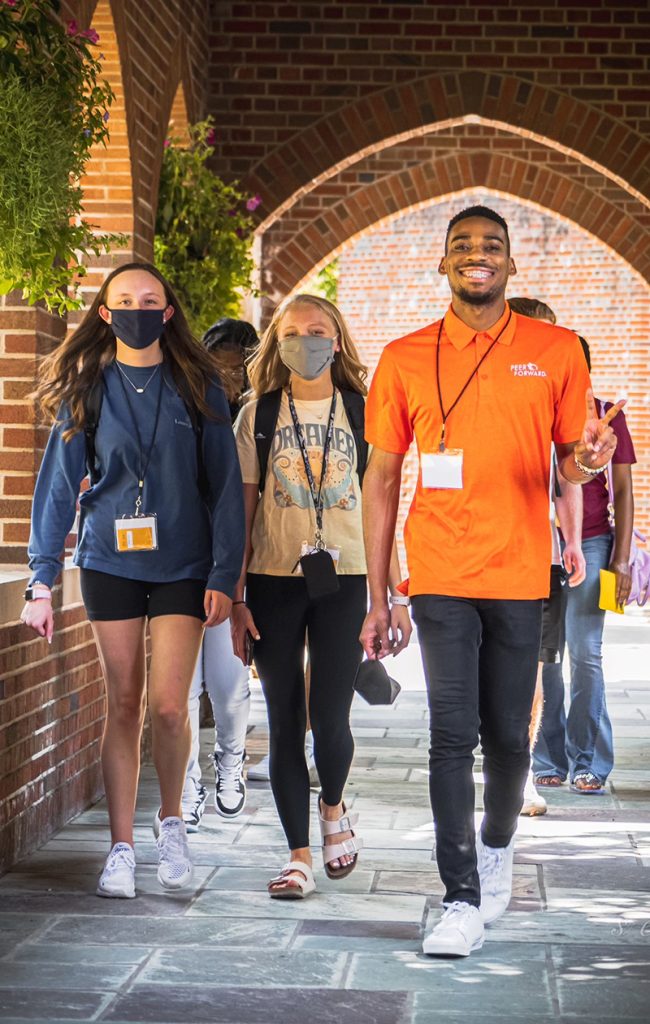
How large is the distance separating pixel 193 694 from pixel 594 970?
196 cm

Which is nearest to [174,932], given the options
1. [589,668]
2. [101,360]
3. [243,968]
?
[243,968]

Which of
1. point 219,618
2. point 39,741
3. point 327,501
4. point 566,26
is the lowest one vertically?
point 39,741

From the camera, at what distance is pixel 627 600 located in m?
6.23

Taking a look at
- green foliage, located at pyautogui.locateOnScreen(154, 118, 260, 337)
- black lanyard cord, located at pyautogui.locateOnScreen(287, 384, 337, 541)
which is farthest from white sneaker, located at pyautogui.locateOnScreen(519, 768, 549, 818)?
green foliage, located at pyautogui.locateOnScreen(154, 118, 260, 337)

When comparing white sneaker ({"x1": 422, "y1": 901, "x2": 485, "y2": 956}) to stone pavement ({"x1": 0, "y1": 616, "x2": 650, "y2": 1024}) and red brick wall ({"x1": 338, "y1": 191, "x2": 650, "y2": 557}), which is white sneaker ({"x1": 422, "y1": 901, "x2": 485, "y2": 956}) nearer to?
stone pavement ({"x1": 0, "y1": 616, "x2": 650, "y2": 1024})

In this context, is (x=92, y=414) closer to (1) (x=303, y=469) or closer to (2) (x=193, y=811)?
(1) (x=303, y=469)

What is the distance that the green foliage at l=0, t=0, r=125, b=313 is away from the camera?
4402 millimetres

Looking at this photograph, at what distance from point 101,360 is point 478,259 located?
1252 millimetres

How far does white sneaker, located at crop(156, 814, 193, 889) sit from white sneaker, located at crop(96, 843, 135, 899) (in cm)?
9

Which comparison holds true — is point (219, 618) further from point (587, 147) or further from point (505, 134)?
point (505, 134)

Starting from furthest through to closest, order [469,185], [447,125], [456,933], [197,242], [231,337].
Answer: [469,185], [447,125], [197,242], [231,337], [456,933]

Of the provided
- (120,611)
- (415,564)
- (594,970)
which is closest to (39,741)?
(120,611)

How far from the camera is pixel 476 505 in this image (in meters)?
3.94

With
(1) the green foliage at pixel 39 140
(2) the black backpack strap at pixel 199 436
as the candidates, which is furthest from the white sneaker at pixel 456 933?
(1) the green foliage at pixel 39 140
